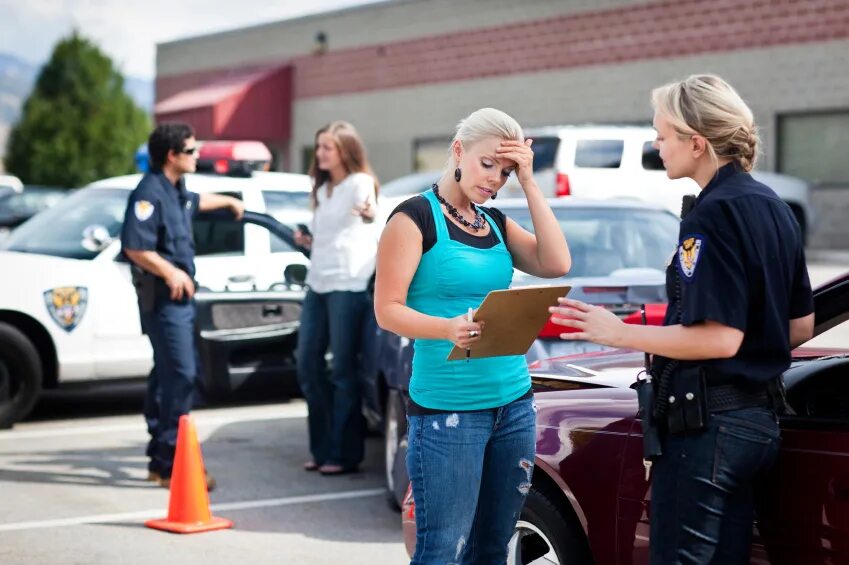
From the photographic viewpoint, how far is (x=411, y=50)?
1276 inches

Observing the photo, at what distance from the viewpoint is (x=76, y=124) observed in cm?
4544

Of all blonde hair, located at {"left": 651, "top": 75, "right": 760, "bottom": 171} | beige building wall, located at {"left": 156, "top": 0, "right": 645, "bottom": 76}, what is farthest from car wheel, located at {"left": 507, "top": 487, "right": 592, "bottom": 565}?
beige building wall, located at {"left": 156, "top": 0, "right": 645, "bottom": 76}

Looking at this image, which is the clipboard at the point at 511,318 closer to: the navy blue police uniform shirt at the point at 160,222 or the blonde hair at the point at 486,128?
the blonde hair at the point at 486,128

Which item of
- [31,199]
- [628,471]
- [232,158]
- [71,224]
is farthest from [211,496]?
[31,199]

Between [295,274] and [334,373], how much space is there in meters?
1.52

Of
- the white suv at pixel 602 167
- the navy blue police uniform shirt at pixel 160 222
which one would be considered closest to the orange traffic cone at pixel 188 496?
the navy blue police uniform shirt at pixel 160 222

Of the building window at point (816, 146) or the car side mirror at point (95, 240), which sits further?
the building window at point (816, 146)

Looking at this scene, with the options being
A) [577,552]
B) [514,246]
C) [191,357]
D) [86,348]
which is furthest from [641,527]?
[86,348]

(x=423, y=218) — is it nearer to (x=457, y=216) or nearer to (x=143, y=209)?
(x=457, y=216)

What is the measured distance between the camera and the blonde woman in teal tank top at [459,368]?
3.69 meters

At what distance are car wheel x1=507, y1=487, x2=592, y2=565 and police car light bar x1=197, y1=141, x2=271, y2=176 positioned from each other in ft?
19.8

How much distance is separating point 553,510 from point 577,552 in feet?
0.50

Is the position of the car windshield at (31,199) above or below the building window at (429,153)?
below

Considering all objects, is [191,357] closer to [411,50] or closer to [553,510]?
[553,510]
